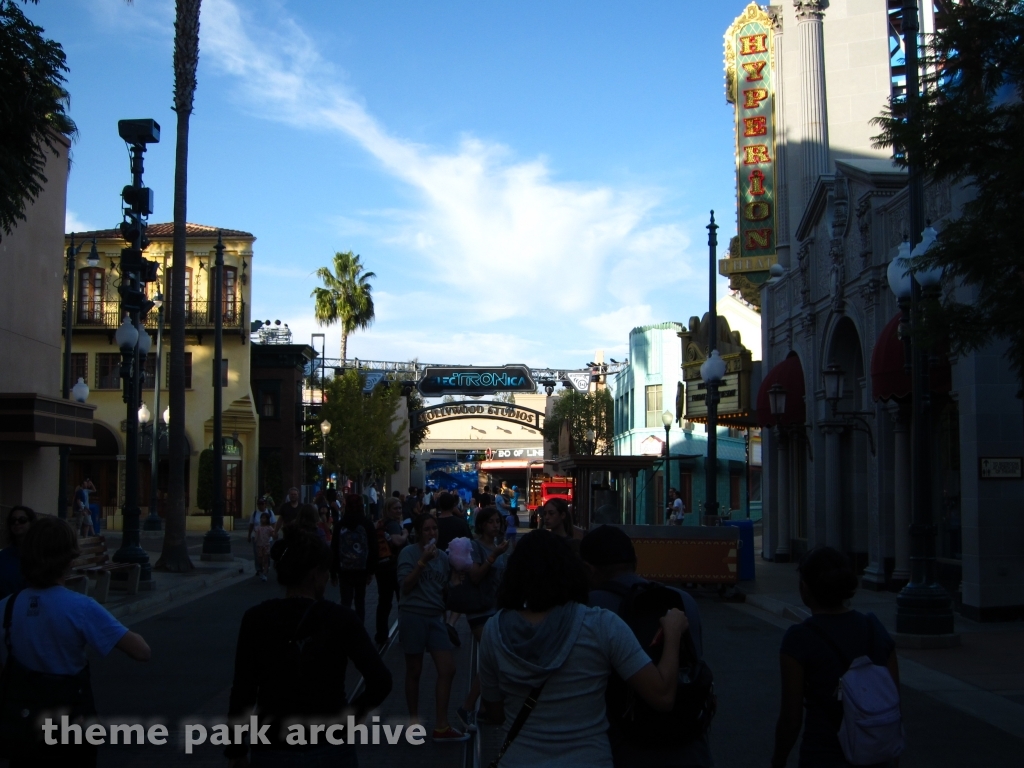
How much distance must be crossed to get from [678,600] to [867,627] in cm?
109

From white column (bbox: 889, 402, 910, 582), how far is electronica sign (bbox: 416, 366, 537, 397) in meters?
48.9

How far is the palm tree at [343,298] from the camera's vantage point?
63906 mm

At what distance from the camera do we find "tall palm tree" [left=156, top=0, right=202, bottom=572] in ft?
77.3

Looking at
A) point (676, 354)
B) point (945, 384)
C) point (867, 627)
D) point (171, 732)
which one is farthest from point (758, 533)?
point (867, 627)

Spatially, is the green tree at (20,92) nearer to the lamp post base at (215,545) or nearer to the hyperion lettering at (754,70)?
the lamp post base at (215,545)

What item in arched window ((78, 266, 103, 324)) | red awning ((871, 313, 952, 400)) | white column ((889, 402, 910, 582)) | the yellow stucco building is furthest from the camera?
arched window ((78, 266, 103, 324))

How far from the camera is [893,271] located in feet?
44.1

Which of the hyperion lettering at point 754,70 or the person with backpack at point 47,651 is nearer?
the person with backpack at point 47,651

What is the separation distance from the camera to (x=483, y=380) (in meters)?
68.6

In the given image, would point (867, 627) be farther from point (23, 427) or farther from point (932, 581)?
point (23, 427)

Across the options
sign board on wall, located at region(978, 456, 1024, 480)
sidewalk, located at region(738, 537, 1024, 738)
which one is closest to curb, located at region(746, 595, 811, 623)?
sidewalk, located at region(738, 537, 1024, 738)

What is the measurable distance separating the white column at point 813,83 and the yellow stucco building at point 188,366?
28.2m

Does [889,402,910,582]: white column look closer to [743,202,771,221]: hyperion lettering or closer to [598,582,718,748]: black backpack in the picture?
[743,202,771,221]: hyperion lettering

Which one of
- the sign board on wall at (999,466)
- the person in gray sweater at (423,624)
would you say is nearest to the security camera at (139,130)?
the person in gray sweater at (423,624)
